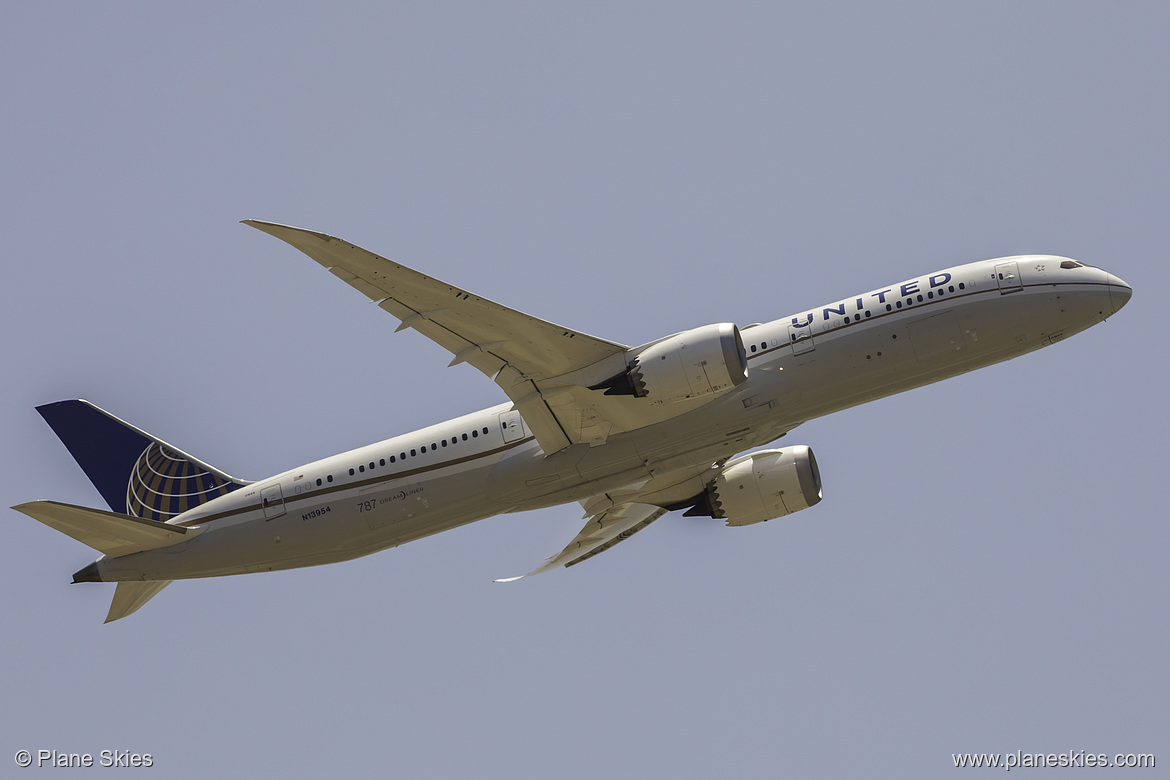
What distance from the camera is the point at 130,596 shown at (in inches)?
1457

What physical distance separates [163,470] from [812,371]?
2048 cm

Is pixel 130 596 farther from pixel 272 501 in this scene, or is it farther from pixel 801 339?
pixel 801 339

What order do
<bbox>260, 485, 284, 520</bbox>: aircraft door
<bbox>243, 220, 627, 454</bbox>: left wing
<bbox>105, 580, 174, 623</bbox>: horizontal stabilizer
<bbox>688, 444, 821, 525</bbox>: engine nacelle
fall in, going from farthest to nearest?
<bbox>688, 444, 821, 525</bbox>: engine nacelle
<bbox>105, 580, 174, 623</bbox>: horizontal stabilizer
<bbox>260, 485, 284, 520</bbox>: aircraft door
<bbox>243, 220, 627, 454</bbox>: left wing

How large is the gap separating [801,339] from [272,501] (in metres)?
15.7

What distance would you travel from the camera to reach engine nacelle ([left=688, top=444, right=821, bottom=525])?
127 ft

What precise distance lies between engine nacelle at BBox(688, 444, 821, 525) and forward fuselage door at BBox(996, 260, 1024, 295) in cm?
939

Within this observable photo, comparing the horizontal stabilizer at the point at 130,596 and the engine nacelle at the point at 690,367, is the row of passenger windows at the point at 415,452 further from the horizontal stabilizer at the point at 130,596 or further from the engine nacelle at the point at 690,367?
the horizontal stabilizer at the point at 130,596

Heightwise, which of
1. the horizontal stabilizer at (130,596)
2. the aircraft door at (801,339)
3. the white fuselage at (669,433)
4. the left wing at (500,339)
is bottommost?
the horizontal stabilizer at (130,596)

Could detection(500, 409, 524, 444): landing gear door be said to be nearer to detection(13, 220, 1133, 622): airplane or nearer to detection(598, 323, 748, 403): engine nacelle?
detection(13, 220, 1133, 622): airplane

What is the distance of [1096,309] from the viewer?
1244 inches

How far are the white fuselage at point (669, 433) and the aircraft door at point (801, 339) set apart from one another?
39 mm

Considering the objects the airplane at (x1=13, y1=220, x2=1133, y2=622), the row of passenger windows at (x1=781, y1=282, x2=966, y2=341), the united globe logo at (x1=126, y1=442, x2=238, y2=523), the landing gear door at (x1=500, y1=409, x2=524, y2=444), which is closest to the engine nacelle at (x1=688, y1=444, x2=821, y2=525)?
the airplane at (x1=13, y1=220, x2=1133, y2=622)

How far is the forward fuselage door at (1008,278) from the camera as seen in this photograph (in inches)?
1246

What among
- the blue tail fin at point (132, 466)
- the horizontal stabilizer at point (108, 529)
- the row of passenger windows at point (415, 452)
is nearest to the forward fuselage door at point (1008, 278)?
the row of passenger windows at point (415, 452)
